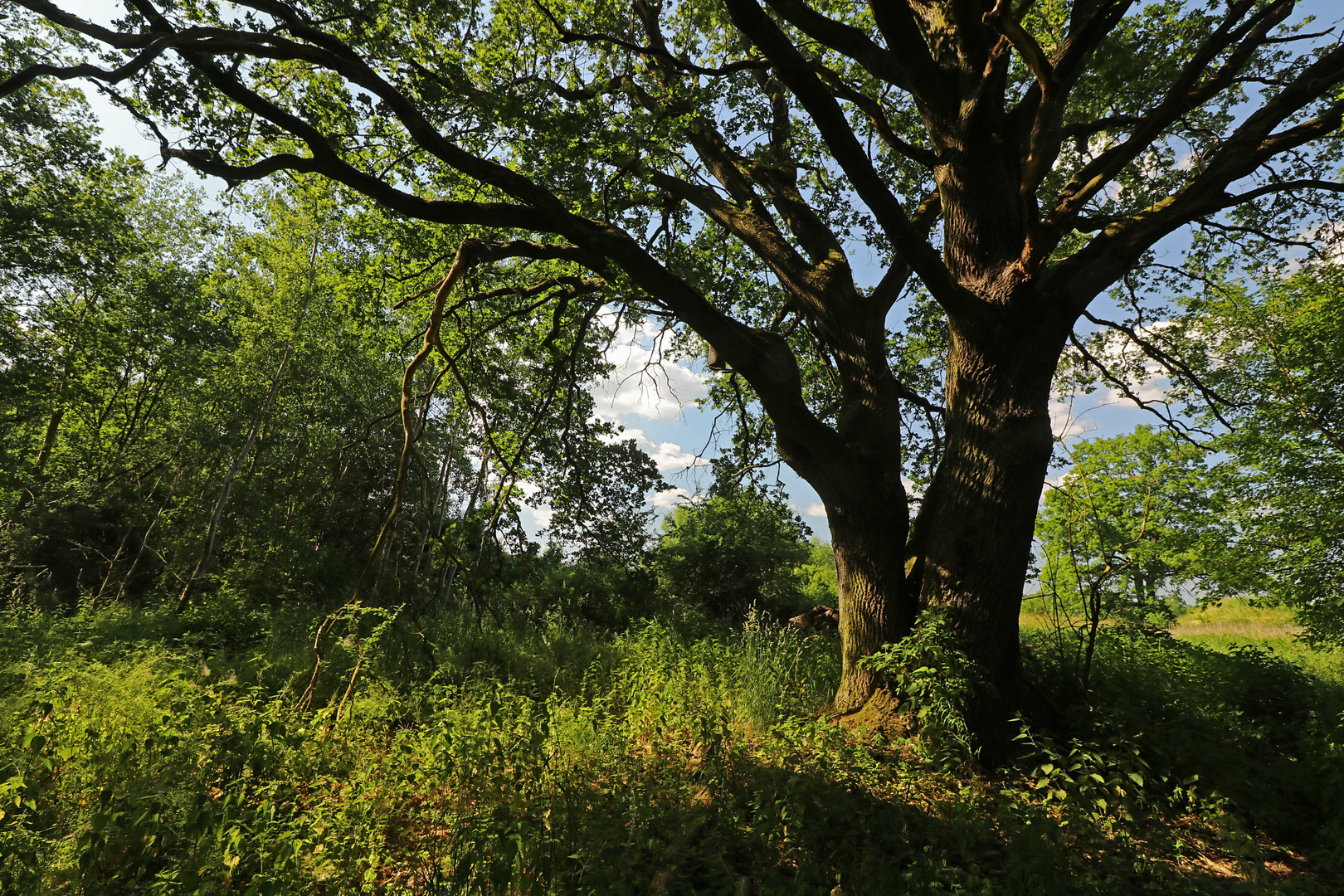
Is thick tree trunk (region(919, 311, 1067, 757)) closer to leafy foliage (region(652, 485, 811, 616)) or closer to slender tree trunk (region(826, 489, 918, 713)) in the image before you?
slender tree trunk (region(826, 489, 918, 713))

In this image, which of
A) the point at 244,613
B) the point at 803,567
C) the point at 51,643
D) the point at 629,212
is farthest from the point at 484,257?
the point at 803,567

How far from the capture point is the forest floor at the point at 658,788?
8.87ft

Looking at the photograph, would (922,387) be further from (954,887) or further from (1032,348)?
(954,887)

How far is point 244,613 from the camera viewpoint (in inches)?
439

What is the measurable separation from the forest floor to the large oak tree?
92 cm

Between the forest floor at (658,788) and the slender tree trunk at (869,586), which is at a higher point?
the slender tree trunk at (869,586)

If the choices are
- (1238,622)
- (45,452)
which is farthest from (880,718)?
(1238,622)

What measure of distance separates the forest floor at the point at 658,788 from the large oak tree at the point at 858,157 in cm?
92

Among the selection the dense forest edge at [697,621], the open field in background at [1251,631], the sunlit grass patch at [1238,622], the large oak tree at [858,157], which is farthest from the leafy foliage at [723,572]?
the sunlit grass patch at [1238,622]

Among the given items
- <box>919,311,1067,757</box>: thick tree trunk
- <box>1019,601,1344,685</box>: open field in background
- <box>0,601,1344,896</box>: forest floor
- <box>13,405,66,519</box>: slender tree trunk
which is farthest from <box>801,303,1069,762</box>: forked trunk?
<box>13,405,66,519</box>: slender tree trunk

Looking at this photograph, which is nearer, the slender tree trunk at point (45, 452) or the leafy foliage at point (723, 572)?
the slender tree trunk at point (45, 452)

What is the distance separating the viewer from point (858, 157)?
416cm

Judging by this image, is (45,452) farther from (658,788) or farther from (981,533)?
(981,533)

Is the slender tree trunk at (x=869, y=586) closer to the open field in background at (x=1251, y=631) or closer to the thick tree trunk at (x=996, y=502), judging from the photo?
the thick tree trunk at (x=996, y=502)
